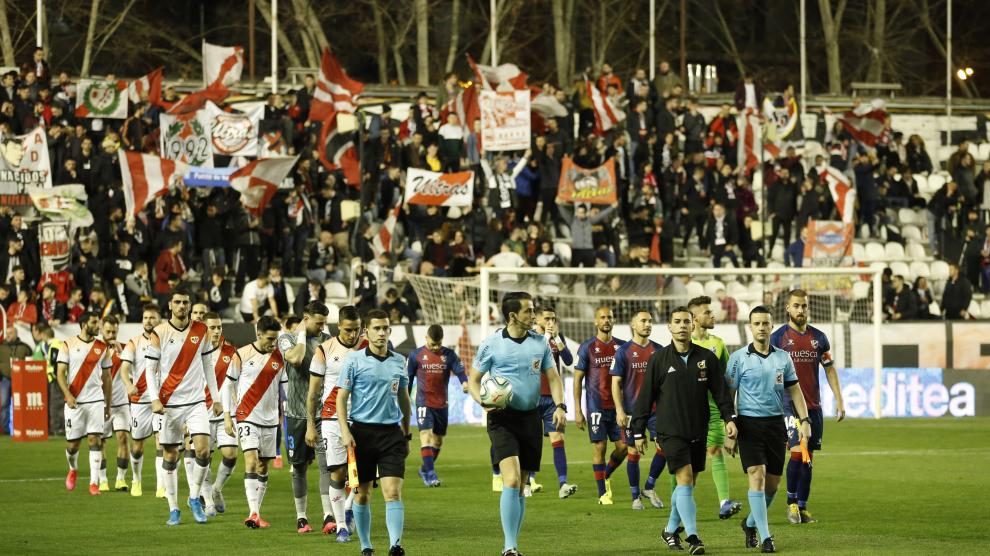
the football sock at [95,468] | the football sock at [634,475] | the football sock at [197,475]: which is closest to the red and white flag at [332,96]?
the football sock at [95,468]

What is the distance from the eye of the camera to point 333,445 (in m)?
13.8

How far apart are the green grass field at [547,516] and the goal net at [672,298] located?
6.88 meters

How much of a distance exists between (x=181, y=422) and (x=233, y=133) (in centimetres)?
1588

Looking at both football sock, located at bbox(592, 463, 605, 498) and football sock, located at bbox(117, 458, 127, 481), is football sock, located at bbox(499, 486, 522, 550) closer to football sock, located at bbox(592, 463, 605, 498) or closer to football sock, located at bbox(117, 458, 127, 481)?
football sock, located at bbox(592, 463, 605, 498)

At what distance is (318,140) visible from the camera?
108 feet

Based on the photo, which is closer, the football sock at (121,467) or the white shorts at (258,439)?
the white shorts at (258,439)

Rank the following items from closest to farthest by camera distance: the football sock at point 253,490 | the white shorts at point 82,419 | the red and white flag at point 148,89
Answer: the football sock at point 253,490 → the white shorts at point 82,419 → the red and white flag at point 148,89

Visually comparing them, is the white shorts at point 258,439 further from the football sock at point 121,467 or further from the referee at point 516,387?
the football sock at point 121,467

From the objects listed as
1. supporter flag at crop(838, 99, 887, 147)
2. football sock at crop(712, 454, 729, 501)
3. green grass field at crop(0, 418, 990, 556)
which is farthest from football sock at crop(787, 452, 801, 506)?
supporter flag at crop(838, 99, 887, 147)

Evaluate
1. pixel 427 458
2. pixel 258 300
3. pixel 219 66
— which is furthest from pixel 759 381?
pixel 219 66

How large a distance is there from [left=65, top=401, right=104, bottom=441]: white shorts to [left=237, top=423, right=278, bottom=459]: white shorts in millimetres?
4661

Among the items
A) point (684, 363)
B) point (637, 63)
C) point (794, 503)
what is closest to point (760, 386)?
point (684, 363)

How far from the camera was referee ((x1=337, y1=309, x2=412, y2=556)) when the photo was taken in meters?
12.8

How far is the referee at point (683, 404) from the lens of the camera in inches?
525
